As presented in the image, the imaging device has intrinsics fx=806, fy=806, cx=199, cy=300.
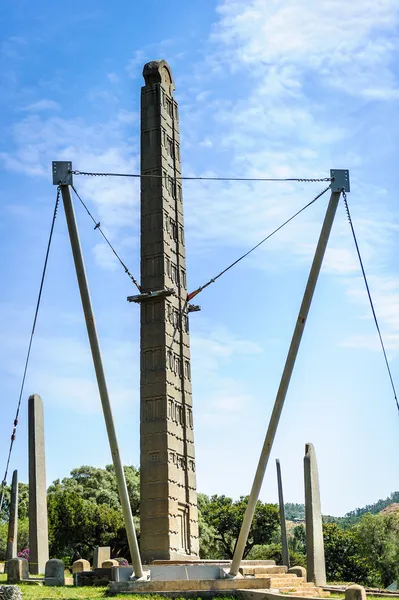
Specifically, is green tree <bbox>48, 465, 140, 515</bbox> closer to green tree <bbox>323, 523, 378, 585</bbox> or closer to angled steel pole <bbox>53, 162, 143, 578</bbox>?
green tree <bbox>323, 523, 378, 585</bbox>

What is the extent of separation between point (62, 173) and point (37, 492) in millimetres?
11681

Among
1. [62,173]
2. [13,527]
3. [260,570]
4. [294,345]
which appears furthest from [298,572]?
[62,173]

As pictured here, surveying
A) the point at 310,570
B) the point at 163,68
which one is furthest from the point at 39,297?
the point at 163,68

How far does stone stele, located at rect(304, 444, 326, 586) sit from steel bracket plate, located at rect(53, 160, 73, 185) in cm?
1583

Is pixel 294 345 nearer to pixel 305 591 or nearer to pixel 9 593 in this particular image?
pixel 9 593

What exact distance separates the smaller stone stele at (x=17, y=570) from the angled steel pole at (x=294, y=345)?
22.3 ft

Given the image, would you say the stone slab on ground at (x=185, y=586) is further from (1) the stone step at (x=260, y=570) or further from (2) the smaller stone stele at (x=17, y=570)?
(1) the stone step at (x=260, y=570)

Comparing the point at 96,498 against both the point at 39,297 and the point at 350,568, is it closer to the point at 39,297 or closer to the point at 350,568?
the point at 350,568

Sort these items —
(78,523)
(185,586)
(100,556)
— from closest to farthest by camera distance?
(185,586) → (100,556) → (78,523)

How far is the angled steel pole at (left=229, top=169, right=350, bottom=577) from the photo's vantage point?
1872 cm

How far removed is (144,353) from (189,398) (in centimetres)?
274

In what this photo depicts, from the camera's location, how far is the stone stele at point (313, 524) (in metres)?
28.7

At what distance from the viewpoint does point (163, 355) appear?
30.1 meters

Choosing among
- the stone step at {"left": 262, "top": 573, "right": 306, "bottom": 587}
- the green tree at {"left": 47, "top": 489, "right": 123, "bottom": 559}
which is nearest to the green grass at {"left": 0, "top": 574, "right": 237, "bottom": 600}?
the stone step at {"left": 262, "top": 573, "right": 306, "bottom": 587}
